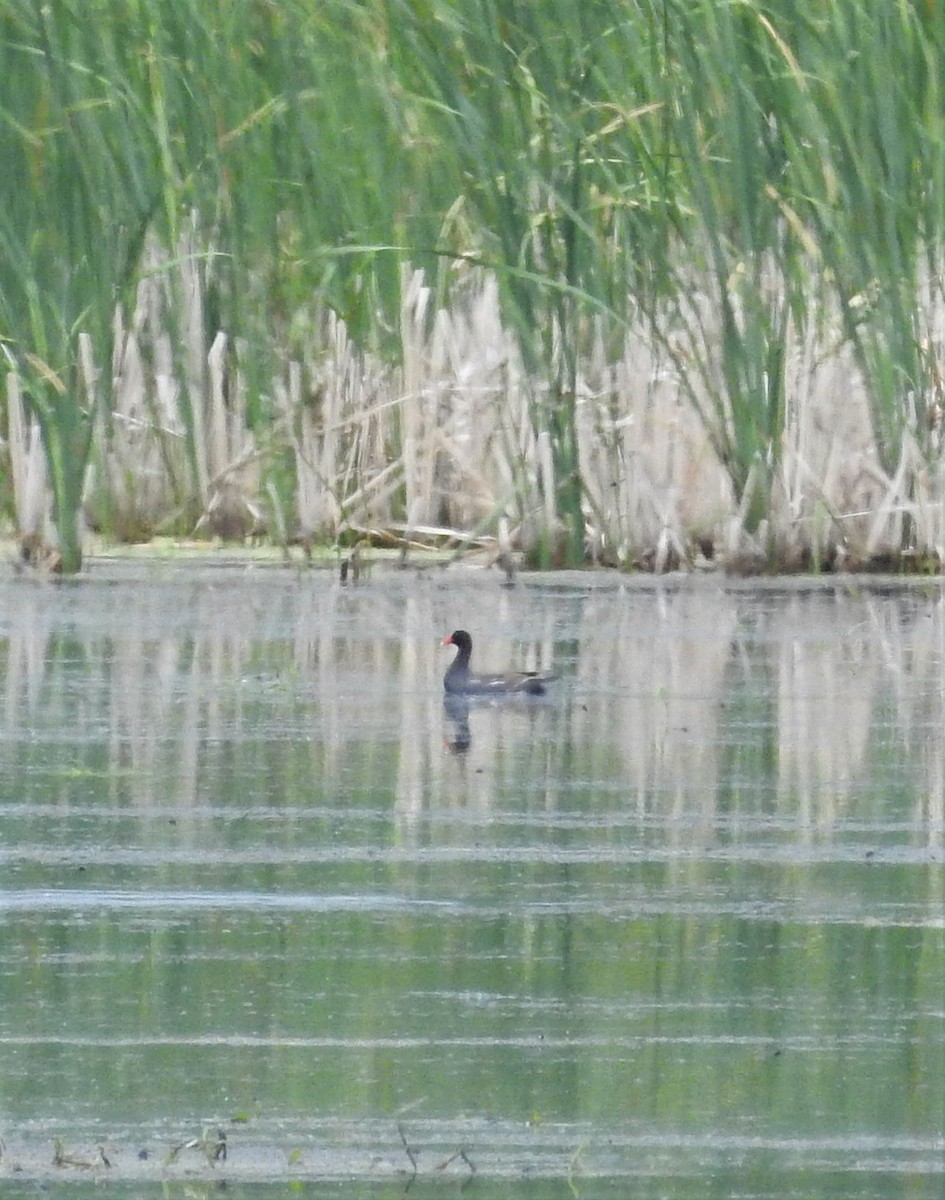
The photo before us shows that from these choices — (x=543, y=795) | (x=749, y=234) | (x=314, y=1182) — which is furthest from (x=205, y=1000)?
(x=749, y=234)

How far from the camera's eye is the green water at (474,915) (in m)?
4.03

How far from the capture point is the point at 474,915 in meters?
5.47

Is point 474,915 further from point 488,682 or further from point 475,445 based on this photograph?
point 475,445

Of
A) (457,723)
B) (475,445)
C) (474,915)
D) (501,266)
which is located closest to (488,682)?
(457,723)

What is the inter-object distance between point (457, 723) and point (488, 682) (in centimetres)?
24

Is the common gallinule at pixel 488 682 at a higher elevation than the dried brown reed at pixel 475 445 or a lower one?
lower

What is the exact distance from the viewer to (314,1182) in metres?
3.83

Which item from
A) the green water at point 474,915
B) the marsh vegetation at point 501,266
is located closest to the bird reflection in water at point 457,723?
the green water at point 474,915

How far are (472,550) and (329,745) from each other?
4057mm

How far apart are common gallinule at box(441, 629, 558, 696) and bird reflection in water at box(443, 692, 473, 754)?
0.02m

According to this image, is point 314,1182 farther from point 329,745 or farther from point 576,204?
point 576,204

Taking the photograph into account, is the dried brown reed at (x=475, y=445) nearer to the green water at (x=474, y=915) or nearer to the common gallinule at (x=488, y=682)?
the green water at (x=474, y=915)

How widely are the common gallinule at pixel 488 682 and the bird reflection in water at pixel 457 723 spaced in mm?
22

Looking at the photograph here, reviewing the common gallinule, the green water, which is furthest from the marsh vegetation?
the common gallinule
